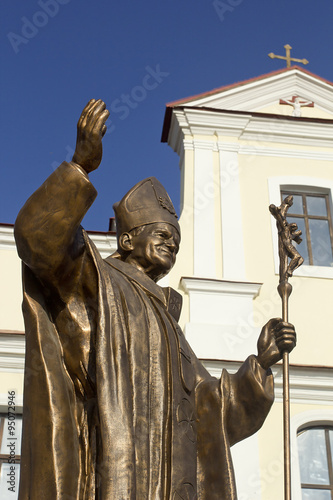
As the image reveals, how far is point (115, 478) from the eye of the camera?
7.77 feet

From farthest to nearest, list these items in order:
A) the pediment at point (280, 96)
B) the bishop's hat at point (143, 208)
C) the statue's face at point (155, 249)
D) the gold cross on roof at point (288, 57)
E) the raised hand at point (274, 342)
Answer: the gold cross on roof at point (288, 57)
the pediment at point (280, 96)
the bishop's hat at point (143, 208)
the statue's face at point (155, 249)
the raised hand at point (274, 342)

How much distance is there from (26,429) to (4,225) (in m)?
6.81

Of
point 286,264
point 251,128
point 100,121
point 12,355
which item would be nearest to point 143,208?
point 100,121

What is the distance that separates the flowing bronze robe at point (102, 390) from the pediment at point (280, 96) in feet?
28.5

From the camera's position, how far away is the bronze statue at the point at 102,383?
248 cm

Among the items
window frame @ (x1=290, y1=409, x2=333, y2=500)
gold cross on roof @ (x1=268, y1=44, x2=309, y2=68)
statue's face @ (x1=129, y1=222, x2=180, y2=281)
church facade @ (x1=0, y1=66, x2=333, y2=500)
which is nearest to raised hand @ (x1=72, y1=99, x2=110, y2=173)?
statue's face @ (x1=129, y1=222, x2=180, y2=281)

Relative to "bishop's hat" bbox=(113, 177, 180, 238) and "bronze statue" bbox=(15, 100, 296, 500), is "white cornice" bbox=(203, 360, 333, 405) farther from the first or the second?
"bronze statue" bbox=(15, 100, 296, 500)

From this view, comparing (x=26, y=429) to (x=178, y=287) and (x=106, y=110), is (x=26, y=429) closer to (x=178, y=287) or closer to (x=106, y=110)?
(x=106, y=110)

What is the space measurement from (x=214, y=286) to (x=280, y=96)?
4.16 metres

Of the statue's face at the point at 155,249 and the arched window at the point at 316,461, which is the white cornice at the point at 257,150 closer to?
the arched window at the point at 316,461

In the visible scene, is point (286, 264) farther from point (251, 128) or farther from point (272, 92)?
point (272, 92)

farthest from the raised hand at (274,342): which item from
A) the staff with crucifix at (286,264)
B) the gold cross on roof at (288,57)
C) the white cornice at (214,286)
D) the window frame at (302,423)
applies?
the gold cross on roof at (288,57)

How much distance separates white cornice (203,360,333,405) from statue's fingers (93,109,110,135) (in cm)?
563

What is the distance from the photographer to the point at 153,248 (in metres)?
3.31
